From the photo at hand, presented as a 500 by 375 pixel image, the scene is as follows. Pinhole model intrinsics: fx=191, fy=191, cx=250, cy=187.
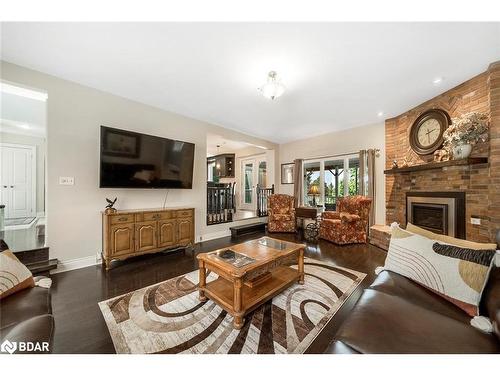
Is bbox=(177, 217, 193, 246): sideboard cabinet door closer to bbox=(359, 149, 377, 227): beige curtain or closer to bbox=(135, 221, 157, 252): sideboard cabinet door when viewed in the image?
bbox=(135, 221, 157, 252): sideboard cabinet door

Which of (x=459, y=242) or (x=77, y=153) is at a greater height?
(x=77, y=153)

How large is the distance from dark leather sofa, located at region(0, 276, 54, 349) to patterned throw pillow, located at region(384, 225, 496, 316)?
226 cm

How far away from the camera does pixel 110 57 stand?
2.21m

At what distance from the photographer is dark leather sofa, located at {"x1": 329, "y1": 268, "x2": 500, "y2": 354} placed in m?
0.90

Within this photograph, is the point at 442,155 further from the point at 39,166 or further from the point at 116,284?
the point at 39,166

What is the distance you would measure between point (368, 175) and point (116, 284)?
5.10m

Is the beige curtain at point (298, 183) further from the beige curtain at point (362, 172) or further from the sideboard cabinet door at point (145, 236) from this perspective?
the sideboard cabinet door at point (145, 236)

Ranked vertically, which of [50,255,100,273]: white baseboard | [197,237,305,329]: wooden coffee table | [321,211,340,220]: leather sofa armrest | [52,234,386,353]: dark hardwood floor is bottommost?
[52,234,386,353]: dark hardwood floor

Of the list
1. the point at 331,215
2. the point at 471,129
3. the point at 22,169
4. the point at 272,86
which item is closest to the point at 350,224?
the point at 331,215

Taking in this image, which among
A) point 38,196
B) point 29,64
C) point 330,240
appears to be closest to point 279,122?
point 330,240

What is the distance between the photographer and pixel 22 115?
12.8 ft

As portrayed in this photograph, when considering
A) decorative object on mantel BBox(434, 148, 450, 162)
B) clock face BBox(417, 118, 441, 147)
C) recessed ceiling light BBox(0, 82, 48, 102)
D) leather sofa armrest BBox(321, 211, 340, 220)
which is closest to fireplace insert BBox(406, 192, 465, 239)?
decorative object on mantel BBox(434, 148, 450, 162)

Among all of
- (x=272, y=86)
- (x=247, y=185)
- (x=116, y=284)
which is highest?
(x=272, y=86)

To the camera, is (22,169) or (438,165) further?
(22,169)
